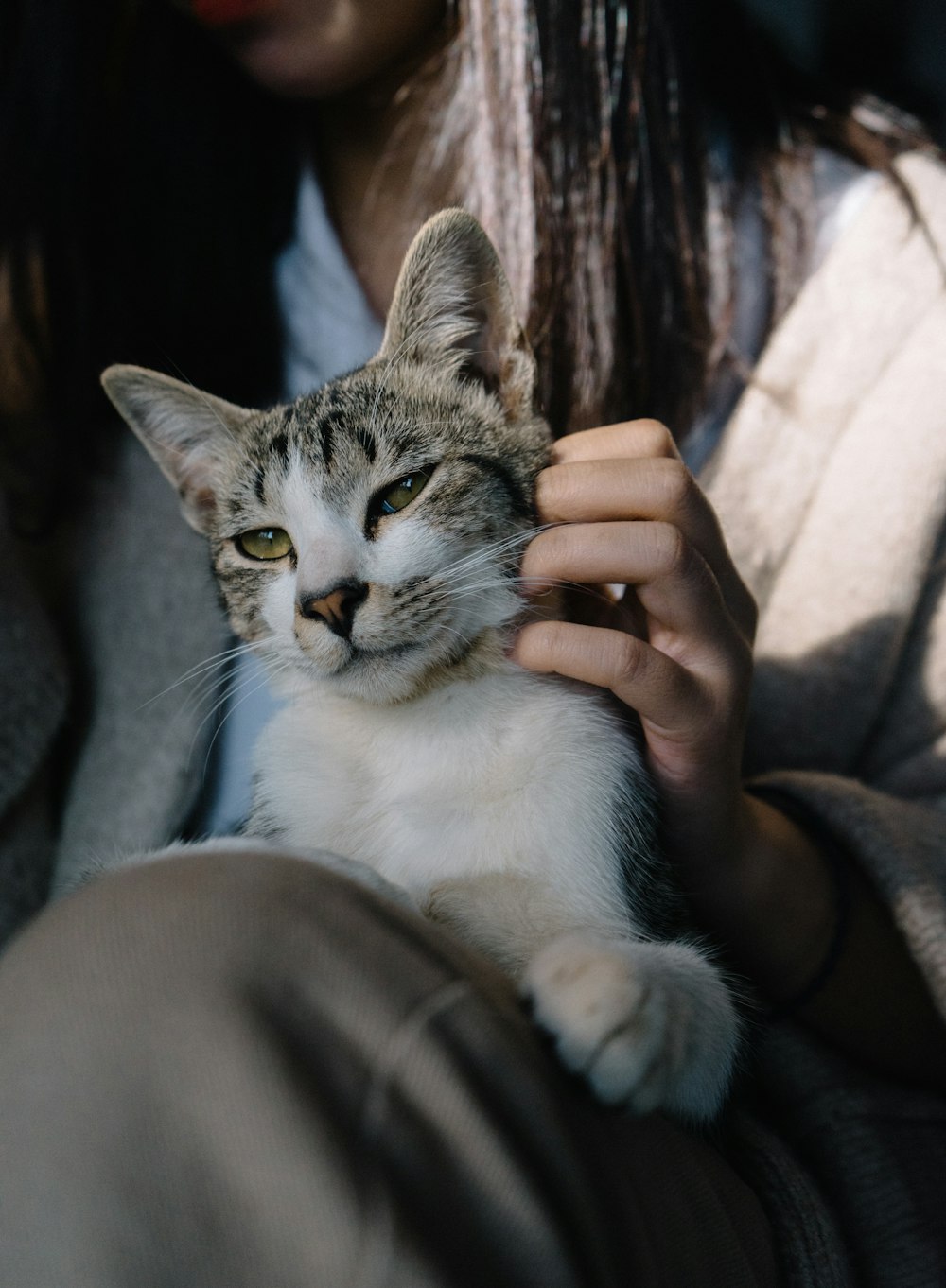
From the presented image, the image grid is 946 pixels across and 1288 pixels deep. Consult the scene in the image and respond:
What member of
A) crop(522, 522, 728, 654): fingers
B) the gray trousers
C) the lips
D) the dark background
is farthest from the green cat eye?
the dark background

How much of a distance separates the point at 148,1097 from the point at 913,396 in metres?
1.13

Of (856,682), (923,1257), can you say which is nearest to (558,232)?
(856,682)

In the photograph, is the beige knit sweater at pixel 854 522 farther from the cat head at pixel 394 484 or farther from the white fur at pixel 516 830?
the cat head at pixel 394 484

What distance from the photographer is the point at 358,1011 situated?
0.44m

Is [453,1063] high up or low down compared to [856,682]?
up

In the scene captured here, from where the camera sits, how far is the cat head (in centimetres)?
68

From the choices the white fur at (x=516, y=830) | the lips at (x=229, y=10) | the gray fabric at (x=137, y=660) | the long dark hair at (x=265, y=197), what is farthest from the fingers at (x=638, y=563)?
the lips at (x=229, y=10)

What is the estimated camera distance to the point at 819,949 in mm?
906

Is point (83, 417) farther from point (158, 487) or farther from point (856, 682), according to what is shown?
point (856, 682)

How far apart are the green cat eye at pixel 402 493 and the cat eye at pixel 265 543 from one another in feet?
0.32

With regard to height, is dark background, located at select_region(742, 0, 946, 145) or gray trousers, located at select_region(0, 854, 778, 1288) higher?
dark background, located at select_region(742, 0, 946, 145)

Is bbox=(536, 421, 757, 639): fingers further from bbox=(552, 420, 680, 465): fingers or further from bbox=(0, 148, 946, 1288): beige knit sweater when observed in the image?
bbox=(0, 148, 946, 1288): beige knit sweater

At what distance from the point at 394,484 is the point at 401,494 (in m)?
0.01

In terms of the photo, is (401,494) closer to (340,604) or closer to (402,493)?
(402,493)
